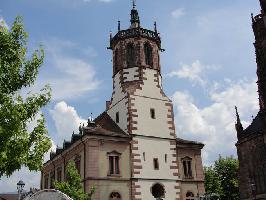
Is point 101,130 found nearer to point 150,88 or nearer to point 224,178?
point 150,88

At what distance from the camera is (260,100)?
47469mm

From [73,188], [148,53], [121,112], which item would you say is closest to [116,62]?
[148,53]

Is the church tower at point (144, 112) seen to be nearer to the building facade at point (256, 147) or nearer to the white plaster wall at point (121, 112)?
the white plaster wall at point (121, 112)

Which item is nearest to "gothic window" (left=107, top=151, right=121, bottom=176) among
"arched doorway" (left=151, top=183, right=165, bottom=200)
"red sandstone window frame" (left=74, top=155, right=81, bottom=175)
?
"red sandstone window frame" (left=74, top=155, right=81, bottom=175)

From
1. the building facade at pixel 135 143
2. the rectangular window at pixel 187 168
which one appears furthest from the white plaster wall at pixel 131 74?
the rectangular window at pixel 187 168

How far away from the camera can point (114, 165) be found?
36844 mm

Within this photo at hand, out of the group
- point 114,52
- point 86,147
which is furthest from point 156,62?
point 86,147

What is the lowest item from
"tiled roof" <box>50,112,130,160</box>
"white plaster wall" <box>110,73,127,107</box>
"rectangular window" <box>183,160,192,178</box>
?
"rectangular window" <box>183,160,192,178</box>

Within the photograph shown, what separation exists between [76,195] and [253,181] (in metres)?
25.2

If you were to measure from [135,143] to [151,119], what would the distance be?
3.75m

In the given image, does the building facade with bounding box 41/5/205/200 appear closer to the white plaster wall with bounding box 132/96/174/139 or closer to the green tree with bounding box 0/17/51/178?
the white plaster wall with bounding box 132/96/174/139

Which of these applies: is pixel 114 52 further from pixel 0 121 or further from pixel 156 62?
pixel 0 121

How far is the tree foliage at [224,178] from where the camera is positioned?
6156 centimetres

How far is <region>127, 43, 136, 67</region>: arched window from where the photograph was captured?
4309cm
